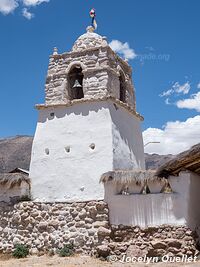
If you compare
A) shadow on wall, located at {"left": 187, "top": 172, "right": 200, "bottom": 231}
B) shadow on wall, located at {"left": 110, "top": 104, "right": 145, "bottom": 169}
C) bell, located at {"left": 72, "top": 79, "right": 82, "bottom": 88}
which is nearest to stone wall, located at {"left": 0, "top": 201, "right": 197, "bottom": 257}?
shadow on wall, located at {"left": 187, "top": 172, "right": 200, "bottom": 231}

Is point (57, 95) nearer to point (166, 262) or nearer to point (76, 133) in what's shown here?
point (76, 133)

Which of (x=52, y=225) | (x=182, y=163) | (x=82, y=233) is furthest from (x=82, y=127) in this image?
(x=182, y=163)

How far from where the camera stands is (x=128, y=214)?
10.5 metres

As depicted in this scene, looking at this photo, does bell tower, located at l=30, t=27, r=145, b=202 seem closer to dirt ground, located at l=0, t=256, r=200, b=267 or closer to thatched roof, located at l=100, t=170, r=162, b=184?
thatched roof, located at l=100, t=170, r=162, b=184

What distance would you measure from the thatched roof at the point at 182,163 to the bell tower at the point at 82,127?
5.88 feet

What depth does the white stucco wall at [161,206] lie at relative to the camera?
396 inches

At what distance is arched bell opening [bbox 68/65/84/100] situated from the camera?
13.4m

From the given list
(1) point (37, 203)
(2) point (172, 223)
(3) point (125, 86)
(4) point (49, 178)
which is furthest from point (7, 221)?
(3) point (125, 86)

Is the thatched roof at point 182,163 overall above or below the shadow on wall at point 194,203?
above

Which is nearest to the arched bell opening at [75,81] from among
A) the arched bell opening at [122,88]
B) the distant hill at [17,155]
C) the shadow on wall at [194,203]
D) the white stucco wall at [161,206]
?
the arched bell opening at [122,88]

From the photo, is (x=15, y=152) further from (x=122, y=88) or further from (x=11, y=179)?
(x=11, y=179)

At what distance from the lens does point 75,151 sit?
12.0m

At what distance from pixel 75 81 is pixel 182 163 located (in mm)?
5294

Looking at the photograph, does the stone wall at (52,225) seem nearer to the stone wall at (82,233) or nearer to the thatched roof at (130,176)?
the stone wall at (82,233)
